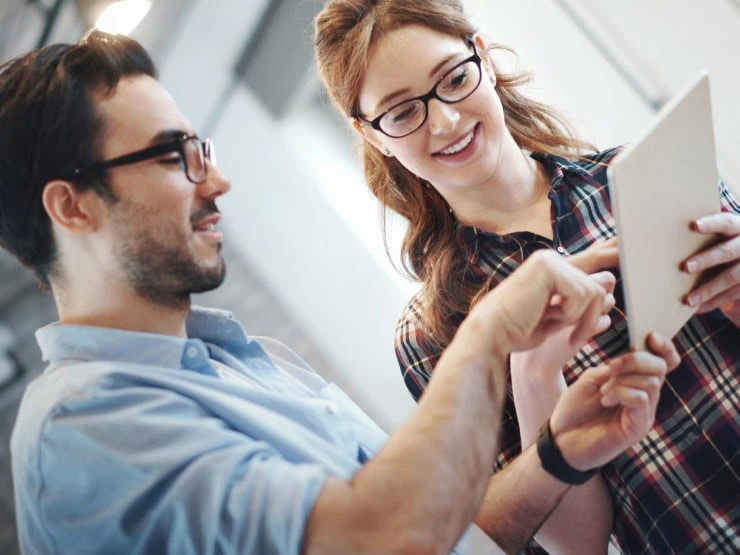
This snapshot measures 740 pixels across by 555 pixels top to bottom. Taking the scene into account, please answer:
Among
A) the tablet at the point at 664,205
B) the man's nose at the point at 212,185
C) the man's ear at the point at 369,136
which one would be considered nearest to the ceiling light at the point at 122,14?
the man's ear at the point at 369,136

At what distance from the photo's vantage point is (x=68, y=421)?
0.81 meters

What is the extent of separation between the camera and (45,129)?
0.99 m

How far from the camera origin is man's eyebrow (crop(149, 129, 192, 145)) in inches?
40.4

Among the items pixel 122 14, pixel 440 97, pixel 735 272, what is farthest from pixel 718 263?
pixel 122 14

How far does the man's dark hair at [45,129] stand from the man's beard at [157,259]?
60mm

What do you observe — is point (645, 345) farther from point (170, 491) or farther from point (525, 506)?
point (170, 491)

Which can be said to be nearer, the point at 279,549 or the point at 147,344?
the point at 279,549

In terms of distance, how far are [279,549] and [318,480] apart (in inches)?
3.2

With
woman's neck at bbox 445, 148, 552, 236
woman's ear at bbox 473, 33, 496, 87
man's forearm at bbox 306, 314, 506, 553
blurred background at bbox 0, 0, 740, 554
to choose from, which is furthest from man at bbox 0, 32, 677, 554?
blurred background at bbox 0, 0, 740, 554

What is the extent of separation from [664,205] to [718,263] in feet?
0.58

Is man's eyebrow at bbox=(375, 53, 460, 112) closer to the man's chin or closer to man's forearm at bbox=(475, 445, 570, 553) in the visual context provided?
the man's chin

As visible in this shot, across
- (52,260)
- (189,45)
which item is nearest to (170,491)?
(52,260)

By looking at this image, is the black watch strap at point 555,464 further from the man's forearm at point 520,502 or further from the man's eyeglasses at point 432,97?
the man's eyeglasses at point 432,97

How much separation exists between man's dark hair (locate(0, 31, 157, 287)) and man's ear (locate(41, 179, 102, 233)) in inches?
0.5
